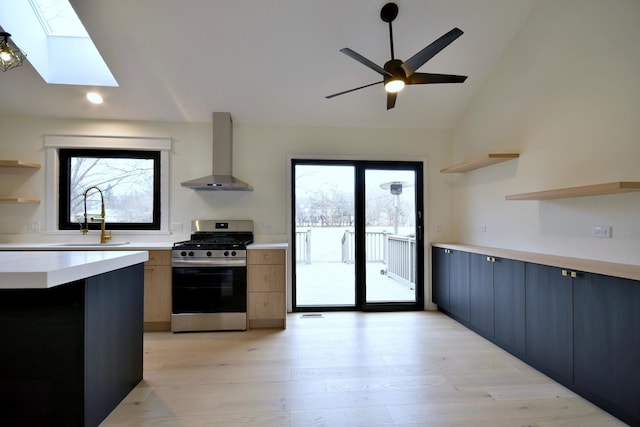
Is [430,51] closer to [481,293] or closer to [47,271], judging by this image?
[481,293]

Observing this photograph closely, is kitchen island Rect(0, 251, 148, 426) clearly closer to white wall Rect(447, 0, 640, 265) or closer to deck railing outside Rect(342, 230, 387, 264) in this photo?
deck railing outside Rect(342, 230, 387, 264)

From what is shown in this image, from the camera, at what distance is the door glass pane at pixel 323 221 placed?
385cm

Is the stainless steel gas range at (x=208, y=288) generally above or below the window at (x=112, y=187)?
below

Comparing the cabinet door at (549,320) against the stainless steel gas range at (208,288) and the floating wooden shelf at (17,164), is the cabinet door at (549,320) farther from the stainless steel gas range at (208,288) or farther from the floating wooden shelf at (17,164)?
the floating wooden shelf at (17,164)

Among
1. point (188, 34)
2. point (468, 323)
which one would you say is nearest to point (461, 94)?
point (468, 323)

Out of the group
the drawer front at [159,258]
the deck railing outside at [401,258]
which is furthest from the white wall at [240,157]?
the drawer front at [159,258]

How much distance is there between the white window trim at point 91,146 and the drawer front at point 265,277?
1342mm

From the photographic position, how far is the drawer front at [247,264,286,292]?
3.19m

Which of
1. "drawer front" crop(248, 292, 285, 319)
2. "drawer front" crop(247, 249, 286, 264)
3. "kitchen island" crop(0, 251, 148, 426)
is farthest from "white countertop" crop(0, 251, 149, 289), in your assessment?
"drawer front" crop(248, 292, 285, 319)

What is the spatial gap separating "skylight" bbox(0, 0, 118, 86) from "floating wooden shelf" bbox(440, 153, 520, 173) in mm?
4045

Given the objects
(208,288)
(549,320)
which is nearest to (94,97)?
(208,288)

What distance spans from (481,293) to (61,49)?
519 centimetres

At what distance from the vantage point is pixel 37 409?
151cm

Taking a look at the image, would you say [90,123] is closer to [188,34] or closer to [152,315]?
[188,34]
